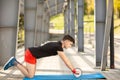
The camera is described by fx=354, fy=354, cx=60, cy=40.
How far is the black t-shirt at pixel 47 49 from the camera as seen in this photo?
7668 mm

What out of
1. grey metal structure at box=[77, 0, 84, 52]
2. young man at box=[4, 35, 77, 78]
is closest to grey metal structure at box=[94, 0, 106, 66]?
young man at box=[4, 35, 77, 78]

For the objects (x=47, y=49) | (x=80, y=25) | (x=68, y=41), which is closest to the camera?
(x=68, y=41)

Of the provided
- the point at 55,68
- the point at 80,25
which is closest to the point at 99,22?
the point at 55,68

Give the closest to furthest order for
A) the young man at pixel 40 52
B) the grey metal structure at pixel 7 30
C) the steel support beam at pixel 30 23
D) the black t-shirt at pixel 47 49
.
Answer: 1. the young man at pixel 40 52
2. the black t-shirt at pixel 47 49
3. the grey metal structure at pixel 7 30
4. the steel support beam at pixel 30 23

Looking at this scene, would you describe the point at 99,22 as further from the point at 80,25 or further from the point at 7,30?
the point at 80,25

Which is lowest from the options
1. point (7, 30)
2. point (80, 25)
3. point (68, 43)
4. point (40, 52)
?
point (40, 52)

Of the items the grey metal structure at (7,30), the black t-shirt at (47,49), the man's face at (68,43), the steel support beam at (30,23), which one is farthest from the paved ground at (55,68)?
the steel support beam at (30,23)

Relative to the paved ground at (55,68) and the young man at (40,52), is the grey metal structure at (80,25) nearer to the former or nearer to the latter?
the paved ground at (55,68)

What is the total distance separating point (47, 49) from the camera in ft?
25.8

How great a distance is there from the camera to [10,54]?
15.8m

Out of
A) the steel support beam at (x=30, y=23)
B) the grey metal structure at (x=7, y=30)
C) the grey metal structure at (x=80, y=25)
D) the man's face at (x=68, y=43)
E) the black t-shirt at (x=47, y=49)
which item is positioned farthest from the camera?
the grey metal structure at (x=80, y=25)

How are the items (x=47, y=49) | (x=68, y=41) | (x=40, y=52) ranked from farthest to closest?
(x=40, y=52)
(x=47, y=49)
(x=68, y=41)

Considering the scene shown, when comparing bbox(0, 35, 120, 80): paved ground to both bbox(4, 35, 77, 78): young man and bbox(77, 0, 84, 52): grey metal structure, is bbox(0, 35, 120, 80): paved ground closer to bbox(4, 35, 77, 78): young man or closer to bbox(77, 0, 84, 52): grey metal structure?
bbox(4, 35, 77, 78): young man

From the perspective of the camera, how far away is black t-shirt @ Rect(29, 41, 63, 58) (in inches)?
302
